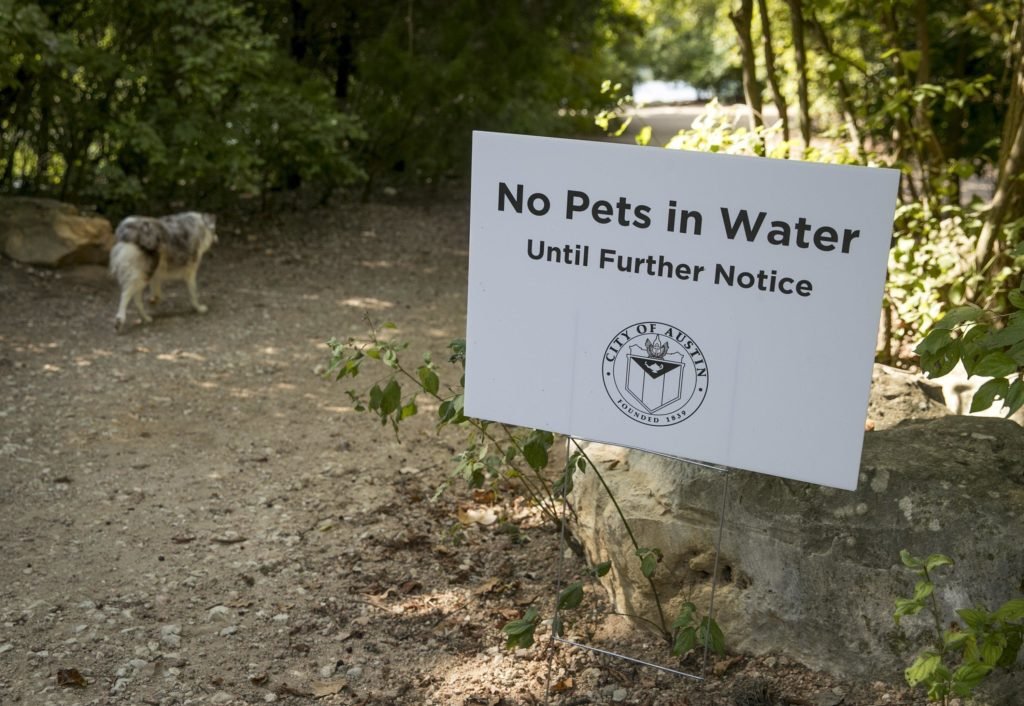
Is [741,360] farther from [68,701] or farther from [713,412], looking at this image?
[68,701]

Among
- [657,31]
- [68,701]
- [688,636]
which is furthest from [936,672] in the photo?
[657,31]

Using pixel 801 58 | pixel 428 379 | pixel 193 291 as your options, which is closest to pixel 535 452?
pixel 428 379

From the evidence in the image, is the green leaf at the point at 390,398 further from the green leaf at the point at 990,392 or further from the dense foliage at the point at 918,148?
the dense foliage at the point at 918,148

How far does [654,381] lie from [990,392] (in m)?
0.96

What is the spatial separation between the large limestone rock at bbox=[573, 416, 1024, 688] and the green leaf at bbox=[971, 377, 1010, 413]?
91 centimetres

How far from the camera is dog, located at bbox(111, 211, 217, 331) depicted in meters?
8.41

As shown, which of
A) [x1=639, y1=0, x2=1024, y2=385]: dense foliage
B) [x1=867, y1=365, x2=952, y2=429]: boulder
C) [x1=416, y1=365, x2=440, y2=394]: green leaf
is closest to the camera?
[x1=416, y1=365, x2=440, y2=394]: green leaf

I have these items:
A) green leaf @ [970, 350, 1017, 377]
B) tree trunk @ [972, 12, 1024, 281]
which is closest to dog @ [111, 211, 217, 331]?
tree trunk @ [972, 12, 1024, 281]

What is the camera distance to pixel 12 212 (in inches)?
390

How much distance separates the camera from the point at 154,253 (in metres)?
8.53

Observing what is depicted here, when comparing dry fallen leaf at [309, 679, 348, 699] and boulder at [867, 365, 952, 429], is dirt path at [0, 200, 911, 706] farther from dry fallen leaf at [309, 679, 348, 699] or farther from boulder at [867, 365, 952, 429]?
boulder at [867, 365, 952, 429]

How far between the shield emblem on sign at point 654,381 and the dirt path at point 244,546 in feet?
4.25

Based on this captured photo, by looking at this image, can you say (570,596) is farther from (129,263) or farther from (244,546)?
(129,263)

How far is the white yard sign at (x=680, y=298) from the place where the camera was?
2.88 m
